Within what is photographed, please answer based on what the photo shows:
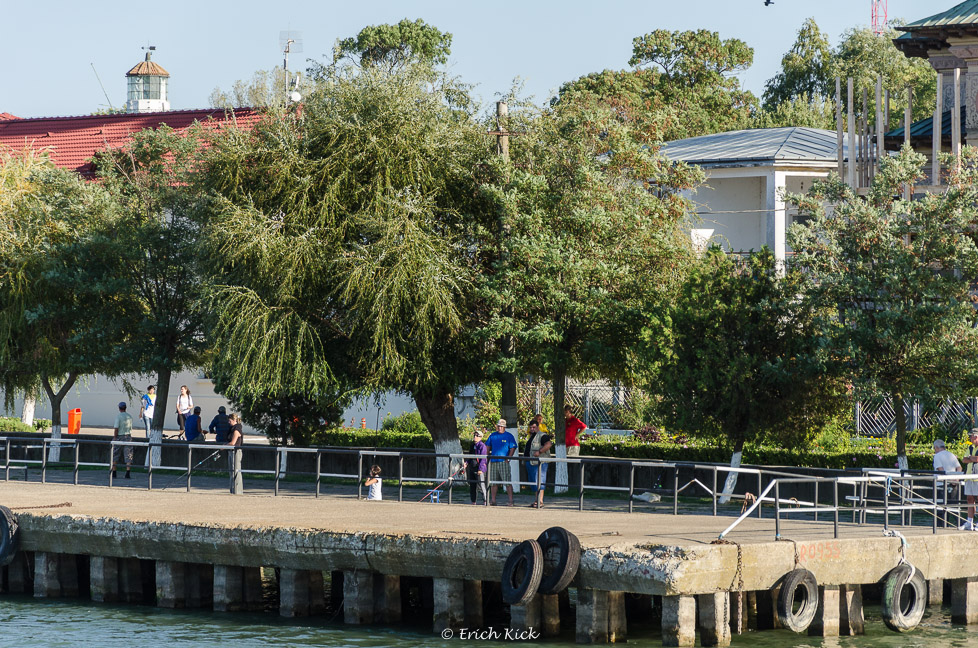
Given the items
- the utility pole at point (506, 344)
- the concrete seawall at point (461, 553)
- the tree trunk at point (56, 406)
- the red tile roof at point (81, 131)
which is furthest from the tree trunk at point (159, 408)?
the red tile roof at point (81, 131)

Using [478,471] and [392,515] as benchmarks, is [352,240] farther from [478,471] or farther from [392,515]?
[392,515]

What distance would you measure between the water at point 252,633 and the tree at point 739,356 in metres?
6.30

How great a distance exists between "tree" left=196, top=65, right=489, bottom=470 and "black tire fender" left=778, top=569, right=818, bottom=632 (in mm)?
11504

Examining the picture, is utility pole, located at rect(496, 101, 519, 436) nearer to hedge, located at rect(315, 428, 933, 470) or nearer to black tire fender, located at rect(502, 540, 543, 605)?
hedge, located at rect(315, 428, 933, 470)

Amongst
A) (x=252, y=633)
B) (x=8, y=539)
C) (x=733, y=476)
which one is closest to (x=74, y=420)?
(x=8, y=539)

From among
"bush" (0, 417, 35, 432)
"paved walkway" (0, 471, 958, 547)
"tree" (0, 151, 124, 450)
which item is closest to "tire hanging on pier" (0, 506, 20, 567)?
"paved walkway" (0, 471, 958, 547)

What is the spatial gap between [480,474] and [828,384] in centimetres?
707

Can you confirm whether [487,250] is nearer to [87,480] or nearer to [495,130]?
[495,130]

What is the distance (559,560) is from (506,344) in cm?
1233

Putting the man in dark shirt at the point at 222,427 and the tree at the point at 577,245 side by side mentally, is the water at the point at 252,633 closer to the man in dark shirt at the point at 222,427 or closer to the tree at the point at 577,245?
the man in dark shirt at the point at 222,427

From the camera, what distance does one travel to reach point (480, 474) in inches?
939

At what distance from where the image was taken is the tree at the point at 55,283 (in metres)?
31.8

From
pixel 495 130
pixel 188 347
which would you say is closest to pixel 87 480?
pixel 188 347

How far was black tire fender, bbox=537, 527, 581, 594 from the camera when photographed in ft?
53.2
